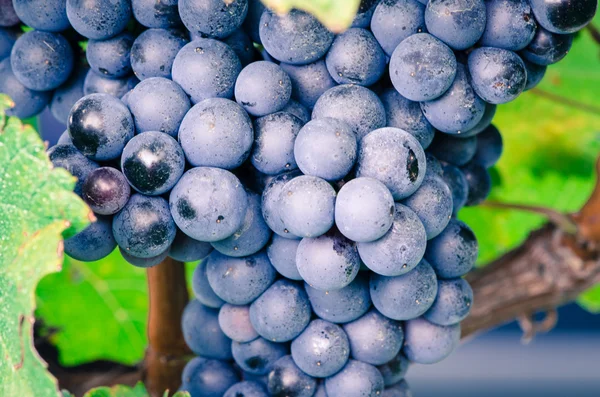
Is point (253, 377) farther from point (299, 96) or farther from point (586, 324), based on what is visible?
point (586, 324)

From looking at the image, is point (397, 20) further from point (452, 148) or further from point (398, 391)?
point (398, 391)

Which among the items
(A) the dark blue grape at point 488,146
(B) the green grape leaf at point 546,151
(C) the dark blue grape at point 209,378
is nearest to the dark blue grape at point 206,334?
(C) the dark blue grape at point 209,378

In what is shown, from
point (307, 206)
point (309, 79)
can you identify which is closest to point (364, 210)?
point (307, 206)

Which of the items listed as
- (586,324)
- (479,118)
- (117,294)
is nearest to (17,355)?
(479,118)

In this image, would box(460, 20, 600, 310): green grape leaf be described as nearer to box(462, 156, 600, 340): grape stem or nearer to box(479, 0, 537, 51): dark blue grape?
box(462, 156, 600, 340): grape stem

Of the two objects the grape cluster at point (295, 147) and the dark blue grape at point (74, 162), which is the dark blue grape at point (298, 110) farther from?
the dark blue grape at point (74, 162)

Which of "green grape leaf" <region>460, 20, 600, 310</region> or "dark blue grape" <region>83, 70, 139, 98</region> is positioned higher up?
"dark blue grape" <region>83, 70, 139, 98</region>

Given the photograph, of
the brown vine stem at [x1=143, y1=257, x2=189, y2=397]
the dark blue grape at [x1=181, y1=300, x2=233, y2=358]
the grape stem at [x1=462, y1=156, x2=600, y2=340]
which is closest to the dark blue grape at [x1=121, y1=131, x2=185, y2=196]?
the dark blue grape at [x1=181, y1=300, x2=233, y2=358]
